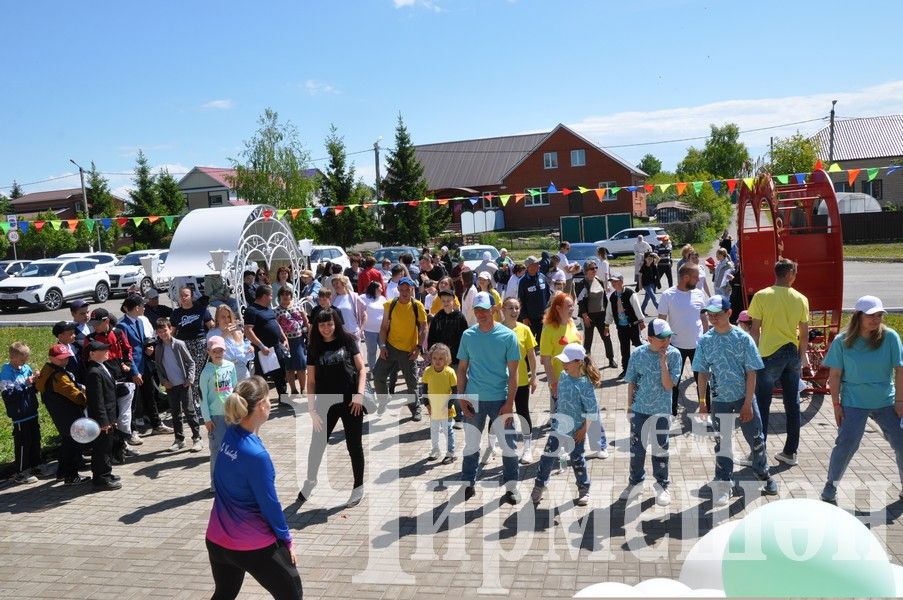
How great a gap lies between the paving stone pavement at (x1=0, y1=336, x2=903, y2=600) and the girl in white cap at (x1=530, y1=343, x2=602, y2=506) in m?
0.30

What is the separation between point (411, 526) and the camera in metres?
6.19

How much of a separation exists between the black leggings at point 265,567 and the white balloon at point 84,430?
376 centimetres

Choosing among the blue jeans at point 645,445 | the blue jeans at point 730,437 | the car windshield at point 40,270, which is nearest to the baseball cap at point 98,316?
the blue jeans at point 645,445

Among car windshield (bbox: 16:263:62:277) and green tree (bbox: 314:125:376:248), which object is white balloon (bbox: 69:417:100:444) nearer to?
car windshield (bbox: 16:263:62:277)

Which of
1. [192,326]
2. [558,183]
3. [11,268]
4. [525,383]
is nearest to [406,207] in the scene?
[558,183]

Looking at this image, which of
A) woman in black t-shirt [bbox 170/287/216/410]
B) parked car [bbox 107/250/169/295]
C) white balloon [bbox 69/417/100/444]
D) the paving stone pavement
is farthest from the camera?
parked car [bbox 107/250/169/295]

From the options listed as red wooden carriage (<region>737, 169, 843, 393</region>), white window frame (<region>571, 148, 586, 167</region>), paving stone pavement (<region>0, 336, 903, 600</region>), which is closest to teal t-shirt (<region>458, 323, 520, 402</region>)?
paving stone pavement (<region>0, 336, 903, 600</region>)

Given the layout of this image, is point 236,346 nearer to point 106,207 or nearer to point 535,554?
point 535,554

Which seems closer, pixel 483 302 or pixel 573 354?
pixel 573 354

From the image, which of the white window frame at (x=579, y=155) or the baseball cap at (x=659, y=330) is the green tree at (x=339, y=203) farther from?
the baseball cap at (x=659, y=330)

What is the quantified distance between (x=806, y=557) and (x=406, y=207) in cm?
4138

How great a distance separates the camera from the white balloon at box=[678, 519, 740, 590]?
2.90m

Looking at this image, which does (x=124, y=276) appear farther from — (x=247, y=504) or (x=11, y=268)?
(x=247, y=504)

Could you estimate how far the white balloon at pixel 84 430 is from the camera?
282 inches
